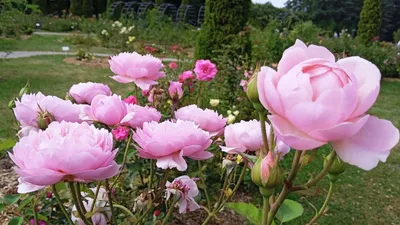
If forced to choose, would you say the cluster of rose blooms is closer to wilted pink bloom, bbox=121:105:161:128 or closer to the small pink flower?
wilted pink bloom, bbox=121:105:161:128

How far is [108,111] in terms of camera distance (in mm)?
711

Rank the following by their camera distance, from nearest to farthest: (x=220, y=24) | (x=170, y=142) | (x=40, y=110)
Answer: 1. (x=170, y=142)
2. (x=40, y=110)
3. (x=220, y=24)

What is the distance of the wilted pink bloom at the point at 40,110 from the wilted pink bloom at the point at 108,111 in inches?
1.3

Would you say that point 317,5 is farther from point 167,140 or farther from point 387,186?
point 167,140

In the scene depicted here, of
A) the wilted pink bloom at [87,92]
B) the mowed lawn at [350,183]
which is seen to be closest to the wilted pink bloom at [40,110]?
the wilted pink bloom at [87,92]

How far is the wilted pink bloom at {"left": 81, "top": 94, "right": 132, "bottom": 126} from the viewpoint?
0.71 m

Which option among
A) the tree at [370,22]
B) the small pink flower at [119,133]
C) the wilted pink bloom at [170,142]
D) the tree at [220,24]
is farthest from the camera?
the tree at [370,22]

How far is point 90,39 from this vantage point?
36.3 feet

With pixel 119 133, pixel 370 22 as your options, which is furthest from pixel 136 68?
pixel 370 22

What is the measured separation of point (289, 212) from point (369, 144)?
37cm

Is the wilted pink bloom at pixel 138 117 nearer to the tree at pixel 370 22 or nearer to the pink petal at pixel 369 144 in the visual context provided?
the pink petal at pixel 369 144

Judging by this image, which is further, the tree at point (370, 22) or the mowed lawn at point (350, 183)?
the tree at point (370, 22)

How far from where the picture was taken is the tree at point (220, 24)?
6156 millimetres

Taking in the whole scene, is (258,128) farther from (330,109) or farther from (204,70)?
(204,70)
